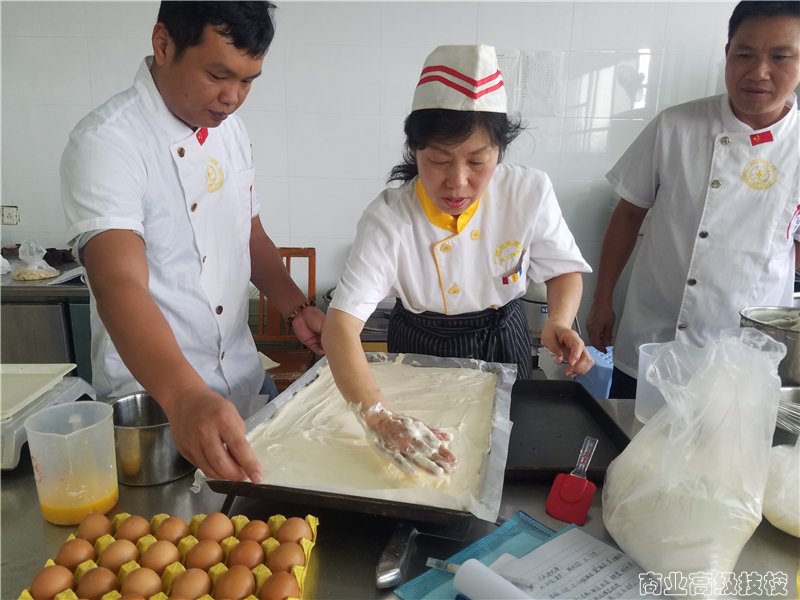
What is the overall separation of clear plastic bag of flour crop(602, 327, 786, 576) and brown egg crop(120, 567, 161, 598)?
650 mm

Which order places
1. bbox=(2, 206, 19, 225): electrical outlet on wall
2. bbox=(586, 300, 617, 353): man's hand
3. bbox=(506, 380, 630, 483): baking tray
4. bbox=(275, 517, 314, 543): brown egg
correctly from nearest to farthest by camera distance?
bbox=(275, 517, 314, 543): brown egg < bbox=(506, 380, 630, 483): baking tray < bbox=(586, 300, 617, 353): man's hand < bbox=(2, 206, 19, 225): electrical outlet on wall

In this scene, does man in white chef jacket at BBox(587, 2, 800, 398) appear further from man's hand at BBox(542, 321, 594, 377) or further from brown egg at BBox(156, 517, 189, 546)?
brown egg at BBox(156, 517, 189, 546)

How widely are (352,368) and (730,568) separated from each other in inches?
27.6

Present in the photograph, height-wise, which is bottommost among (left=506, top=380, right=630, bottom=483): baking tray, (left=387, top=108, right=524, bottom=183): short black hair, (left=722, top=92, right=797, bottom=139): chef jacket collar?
(left=506, top=380, right=630, bottom=483): baking tray

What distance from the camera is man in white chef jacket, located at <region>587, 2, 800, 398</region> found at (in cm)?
172

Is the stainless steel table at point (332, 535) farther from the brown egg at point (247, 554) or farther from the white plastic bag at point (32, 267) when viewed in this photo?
the white plastic bag at point (32, 267)

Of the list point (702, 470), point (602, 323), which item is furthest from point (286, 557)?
point (602, 323)

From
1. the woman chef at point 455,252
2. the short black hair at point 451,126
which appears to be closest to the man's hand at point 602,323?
the woman chef at point 455,252

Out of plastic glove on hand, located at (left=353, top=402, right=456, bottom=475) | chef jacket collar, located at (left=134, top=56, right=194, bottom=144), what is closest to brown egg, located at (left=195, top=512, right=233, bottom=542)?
plastic glove on hand, located at (left=353, top=402, right=456, bottom=475)

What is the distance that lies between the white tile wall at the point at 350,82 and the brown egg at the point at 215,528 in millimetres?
2586

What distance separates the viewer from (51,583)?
731 mm

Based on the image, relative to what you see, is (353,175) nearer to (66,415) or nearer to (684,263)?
(684,263)

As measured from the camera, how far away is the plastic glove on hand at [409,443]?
96 centimetres

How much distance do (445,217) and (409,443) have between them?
606mm
